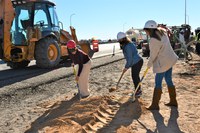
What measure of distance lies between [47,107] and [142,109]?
2041 millimetres

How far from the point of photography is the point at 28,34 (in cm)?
1453

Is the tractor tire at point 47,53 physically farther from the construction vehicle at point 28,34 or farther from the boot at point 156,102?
the boot at point 156,102

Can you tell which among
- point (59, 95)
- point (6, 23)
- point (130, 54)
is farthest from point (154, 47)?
point (6, 23)

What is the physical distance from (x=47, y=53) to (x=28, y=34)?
3.61 feet

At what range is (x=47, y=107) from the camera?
7.85m

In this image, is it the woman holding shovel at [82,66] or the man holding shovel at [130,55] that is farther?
the woman holding shovel at [82,66]

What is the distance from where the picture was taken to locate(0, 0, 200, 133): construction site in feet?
20.7

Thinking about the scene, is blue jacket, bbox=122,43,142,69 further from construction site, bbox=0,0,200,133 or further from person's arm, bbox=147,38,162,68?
person's arm, bbox=147,38,162,68

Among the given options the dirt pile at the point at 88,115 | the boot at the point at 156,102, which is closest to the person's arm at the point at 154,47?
the boot at the point at 156,102

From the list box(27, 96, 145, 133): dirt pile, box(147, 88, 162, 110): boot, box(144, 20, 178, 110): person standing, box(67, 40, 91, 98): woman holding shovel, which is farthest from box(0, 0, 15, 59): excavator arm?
box(147, 88, 162, 110): boot

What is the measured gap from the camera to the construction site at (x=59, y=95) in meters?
6.31

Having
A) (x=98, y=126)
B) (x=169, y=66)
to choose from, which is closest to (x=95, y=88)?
(x=169, y=66)

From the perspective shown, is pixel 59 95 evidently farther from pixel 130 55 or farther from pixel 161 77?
pixel 161 77

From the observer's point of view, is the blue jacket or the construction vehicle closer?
the blue jacket
